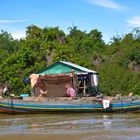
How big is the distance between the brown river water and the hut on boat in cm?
216

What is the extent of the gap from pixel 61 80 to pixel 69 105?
1.87m

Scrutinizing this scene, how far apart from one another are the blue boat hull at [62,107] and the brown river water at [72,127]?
1.50 ft

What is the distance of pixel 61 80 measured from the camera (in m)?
19.9

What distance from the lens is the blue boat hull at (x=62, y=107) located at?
18.3 metres

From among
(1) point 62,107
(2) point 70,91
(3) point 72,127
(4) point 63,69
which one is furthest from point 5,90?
(3) point 72,127

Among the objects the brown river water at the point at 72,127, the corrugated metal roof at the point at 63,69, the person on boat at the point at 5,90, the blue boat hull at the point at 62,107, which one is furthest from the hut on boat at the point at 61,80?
the person on boat at the point at 5,90

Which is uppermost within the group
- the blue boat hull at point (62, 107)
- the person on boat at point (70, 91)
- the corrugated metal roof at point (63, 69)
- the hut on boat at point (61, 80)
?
the corrugated metal roof at point (63, 69)

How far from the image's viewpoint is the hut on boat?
19797 mm

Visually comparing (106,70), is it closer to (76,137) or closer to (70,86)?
(70,86)

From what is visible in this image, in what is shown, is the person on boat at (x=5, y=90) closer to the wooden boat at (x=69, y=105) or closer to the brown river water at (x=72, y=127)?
the wooden boat at (x=69, y=105)

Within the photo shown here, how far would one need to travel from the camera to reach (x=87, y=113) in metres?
18.4

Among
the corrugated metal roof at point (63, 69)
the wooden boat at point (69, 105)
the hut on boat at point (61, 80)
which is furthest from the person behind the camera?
the corrugated metal roof at point (63, 69)

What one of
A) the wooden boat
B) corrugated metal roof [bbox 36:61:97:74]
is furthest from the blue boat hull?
corrugated metal roof [bbox 36:61:97:74]

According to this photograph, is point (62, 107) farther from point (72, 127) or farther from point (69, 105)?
point (72, 127)
